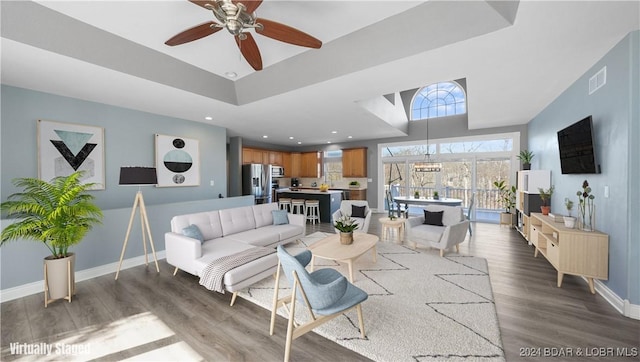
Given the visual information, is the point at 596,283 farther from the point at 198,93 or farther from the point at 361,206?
the point at 198,93

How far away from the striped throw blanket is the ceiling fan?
7.25ft

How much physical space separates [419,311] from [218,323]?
1993 mm

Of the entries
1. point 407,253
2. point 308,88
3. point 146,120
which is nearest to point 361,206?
point 407,253

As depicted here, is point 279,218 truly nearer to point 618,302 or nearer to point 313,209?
point 313,209

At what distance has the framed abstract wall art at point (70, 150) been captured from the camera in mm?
3420

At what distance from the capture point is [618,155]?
249 cm

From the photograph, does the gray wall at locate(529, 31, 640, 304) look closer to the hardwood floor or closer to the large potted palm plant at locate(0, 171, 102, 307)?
the hardwood floor

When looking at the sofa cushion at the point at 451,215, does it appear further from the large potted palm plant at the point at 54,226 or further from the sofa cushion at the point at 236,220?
the large potted palm plant at the point at 54,226

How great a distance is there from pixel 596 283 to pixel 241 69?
5264mm

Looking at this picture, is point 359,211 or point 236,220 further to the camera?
point 359,211

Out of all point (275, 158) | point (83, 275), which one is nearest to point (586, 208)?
point (83, 275)

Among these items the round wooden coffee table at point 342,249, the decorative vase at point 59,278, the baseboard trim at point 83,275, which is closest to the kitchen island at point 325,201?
the round wooden coffee table at point 342,249

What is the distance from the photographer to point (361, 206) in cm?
528

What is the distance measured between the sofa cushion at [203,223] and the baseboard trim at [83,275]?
1003mm
